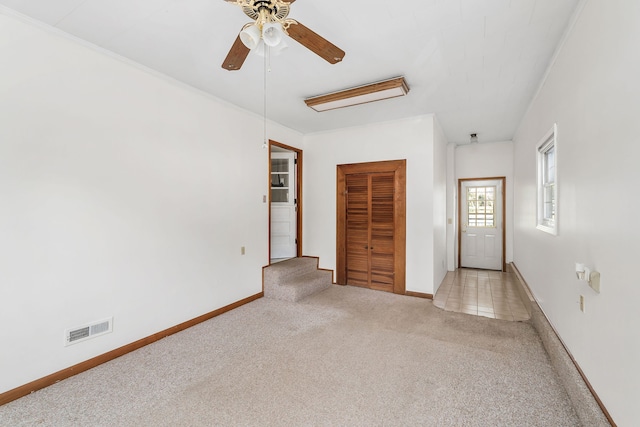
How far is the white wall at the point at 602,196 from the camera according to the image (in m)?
1.31

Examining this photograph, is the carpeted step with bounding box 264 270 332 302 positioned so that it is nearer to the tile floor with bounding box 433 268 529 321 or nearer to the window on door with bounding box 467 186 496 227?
the tile floor with bounding box 433 268 529 321

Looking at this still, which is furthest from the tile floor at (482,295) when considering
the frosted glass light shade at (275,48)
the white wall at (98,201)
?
the frosted glass light shade at (275,48)

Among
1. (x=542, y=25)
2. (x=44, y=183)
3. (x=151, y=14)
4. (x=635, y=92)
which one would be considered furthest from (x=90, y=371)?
(x=542, y=25)

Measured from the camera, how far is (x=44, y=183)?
2.15 meters

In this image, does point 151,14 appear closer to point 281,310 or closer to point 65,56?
point 65,56

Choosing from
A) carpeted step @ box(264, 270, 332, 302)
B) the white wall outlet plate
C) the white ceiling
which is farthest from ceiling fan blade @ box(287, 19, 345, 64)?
carpeted step @ box(264, 270, 332, 302)

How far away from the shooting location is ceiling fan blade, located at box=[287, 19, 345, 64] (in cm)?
168

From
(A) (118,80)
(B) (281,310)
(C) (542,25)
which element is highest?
(C) (542,25)

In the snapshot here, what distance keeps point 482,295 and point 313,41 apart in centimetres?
427

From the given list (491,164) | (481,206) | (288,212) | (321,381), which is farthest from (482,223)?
(321,381)

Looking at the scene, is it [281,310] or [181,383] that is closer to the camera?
[181,383]

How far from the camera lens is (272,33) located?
1.60 meters

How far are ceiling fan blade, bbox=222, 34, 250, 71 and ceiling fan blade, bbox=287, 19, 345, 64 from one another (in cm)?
33

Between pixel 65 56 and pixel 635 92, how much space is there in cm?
367
